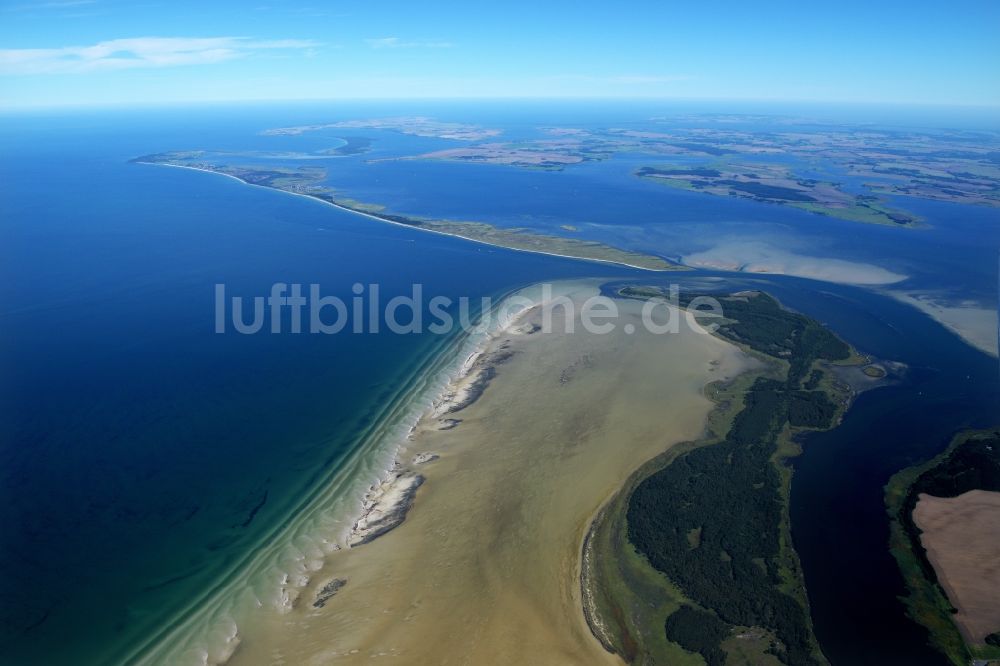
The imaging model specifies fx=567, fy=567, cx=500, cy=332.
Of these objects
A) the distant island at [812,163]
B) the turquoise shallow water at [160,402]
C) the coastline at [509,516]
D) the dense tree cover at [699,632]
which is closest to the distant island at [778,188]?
the distant island at [812,163]

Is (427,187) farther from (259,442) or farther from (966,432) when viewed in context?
(966,432)

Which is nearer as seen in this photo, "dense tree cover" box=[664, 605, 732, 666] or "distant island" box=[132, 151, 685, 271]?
"dense tree cover" box=[664, 605, 732, 666]

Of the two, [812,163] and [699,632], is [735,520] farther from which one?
[812,163]

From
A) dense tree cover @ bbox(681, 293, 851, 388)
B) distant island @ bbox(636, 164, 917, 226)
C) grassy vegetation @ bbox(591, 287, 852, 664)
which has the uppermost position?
distant island @ bbox(636, 164, 917, 226)

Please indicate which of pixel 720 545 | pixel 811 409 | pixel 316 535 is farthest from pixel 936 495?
pixel 316 535

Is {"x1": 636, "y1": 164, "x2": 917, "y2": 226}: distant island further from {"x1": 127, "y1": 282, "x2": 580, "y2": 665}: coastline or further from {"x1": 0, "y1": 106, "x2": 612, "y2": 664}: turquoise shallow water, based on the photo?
{"x1": 127, "y1": 282, "x2": 580, "y2": 665}: coastline

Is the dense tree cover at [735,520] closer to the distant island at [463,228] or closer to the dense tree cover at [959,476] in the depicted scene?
the dense tree cover at [959,476]

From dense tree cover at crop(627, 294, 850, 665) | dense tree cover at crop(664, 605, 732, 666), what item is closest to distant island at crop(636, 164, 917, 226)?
dense tree cover at crop(627, 294, 850, 665)
